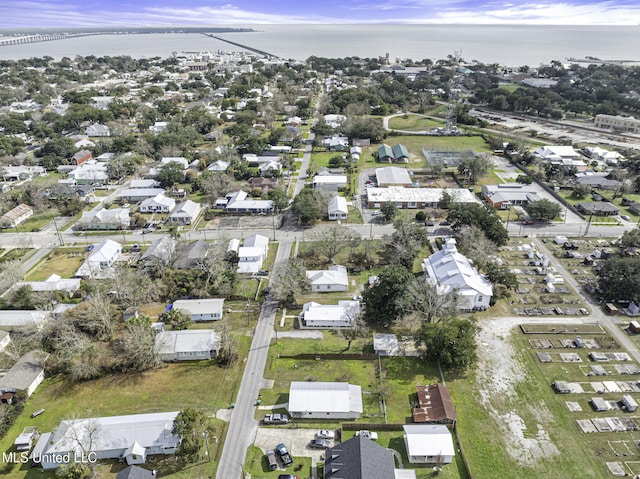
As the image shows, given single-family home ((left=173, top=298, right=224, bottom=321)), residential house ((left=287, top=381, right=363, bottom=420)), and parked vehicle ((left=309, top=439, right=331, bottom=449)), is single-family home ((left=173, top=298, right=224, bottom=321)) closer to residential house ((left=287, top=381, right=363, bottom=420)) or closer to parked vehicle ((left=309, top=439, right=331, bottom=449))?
residential house ((left=287, top=381, right=363, bottom=420))

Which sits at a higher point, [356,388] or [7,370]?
Result: [356,388]

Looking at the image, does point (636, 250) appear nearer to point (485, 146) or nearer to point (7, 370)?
point (485, 146)

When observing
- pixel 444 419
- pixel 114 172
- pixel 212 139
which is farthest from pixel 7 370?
pixel 212 139

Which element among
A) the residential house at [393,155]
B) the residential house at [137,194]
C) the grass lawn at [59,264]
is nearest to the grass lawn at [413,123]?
the residential house at [393,155]

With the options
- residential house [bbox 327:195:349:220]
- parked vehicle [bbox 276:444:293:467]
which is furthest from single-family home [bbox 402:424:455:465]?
residential house [bbox 327:195:349:220]

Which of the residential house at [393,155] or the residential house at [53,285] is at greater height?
the residential house at [393,155]

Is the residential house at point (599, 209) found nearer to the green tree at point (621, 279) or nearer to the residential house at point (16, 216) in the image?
the green tree at point (621, 279)
